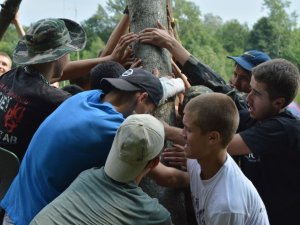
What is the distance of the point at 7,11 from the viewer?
4223 mm

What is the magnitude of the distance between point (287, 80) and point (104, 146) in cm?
124

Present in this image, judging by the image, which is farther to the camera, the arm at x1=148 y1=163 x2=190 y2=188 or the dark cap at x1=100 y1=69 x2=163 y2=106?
the arm at x1=148 y1=163 x2=190 y2=188

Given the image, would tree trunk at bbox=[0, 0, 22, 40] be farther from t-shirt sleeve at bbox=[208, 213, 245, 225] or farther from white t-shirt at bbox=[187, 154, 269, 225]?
t-shirt sleeve at bbox=[208, 213, 245, 225]

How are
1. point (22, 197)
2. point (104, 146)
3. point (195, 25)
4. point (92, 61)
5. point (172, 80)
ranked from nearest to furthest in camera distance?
1. point (104, 146)
2. point (22, 197)
3. point (172, 80)
4. point (92, 61)
5. point (195, 25)

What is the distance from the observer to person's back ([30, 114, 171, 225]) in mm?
2334

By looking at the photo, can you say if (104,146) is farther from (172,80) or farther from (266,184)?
(266,184)

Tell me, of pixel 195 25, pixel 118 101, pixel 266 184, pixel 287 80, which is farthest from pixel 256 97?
pixel 195 25

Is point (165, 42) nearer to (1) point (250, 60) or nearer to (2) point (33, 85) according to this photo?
(1) point (250, 60)

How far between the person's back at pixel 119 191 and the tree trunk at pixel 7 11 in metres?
2.20

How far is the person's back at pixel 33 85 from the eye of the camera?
319 cm

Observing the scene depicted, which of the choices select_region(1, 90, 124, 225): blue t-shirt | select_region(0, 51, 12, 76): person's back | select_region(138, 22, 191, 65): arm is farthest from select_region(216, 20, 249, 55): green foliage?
select_region(1, 90, 124, 225): blue t-shirt

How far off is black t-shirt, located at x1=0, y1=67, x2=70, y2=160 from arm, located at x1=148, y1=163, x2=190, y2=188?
72 cm

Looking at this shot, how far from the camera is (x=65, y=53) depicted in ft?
10.9

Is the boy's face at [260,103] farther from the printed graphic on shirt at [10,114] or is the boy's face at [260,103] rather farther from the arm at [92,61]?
the printed graphic on shirt at [10,114]
